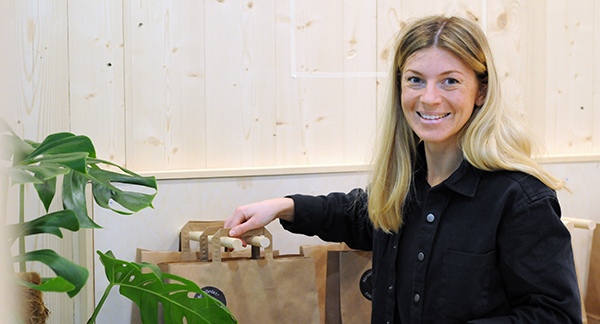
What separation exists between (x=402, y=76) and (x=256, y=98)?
0.65m

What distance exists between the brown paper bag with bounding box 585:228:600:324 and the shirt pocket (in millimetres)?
1240

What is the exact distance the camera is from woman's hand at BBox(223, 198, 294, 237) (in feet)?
4.83

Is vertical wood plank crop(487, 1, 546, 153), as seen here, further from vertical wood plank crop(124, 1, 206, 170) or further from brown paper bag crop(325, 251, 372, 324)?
vertical wood plank crop(124, 1, 206, 170)

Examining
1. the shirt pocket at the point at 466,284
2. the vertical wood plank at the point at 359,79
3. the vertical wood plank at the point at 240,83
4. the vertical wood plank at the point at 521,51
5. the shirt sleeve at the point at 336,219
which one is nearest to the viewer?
the shirt pocket at the point at 466,284

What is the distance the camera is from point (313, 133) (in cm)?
193

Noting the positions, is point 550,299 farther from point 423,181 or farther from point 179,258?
point 179,258

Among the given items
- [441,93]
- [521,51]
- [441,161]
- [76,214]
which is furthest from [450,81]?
[521,51]

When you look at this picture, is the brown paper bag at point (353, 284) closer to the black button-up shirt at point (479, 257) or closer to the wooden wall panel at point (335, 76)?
the black button-up shirt at point (479, 257)

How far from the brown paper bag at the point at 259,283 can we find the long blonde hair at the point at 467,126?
11.4 inches

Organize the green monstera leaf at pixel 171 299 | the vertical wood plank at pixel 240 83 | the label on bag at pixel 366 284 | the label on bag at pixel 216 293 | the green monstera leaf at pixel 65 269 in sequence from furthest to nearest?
the vertical wood plank at pixel 240 83 → the label on bag at pixel 366 284 → the label on bag at pixel 216 293 → the green monstera leaf at pixel 171 299 → the green monstera leaf at pixel 65 269

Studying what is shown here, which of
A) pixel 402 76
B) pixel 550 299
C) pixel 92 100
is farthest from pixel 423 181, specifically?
pixel 92 100

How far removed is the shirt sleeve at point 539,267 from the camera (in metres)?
1.09

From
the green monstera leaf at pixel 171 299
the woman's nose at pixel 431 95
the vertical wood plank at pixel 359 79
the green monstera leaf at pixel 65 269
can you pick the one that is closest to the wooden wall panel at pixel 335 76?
the vertical wood plank at pixel 359 79

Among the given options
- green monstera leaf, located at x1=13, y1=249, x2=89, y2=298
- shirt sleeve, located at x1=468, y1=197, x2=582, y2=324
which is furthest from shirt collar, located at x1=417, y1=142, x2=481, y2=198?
green monstera leaf, located at x1=13, y1=249, x2=89, y2=298
